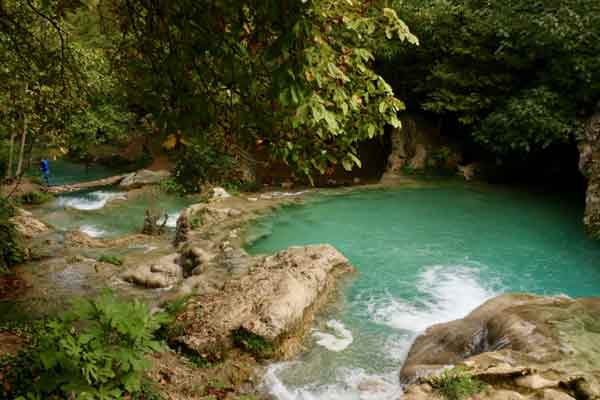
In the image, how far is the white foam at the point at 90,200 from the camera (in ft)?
55.0

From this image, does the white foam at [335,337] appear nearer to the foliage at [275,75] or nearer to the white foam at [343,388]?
the white foam at [343,388]

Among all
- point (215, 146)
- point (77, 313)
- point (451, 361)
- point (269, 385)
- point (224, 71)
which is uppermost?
point (224, 71)

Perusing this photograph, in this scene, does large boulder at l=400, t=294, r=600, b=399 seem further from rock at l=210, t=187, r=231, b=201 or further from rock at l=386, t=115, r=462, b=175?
rock at l=386, t=115, r=462, b=175

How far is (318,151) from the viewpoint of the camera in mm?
3842

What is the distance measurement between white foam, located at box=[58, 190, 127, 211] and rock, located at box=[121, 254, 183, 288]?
7931mm

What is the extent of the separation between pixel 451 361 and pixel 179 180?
3996mm

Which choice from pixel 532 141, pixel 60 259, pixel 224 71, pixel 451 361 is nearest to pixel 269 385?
pixel 451 361

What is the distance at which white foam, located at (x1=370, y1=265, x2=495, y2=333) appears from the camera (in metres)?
7.94

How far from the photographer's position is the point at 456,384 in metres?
4.33

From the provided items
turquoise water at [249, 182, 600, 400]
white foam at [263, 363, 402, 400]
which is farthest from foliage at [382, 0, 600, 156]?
white foam at [263, 363, 402, 400]

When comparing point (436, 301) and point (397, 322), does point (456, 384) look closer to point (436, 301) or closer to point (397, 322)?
point (397, 322)

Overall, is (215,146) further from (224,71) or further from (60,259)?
(60,259)

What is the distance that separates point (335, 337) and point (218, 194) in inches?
343

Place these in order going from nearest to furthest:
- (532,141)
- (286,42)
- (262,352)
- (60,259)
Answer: (286,42) → (262,352) → (60,259) → (532,141)
